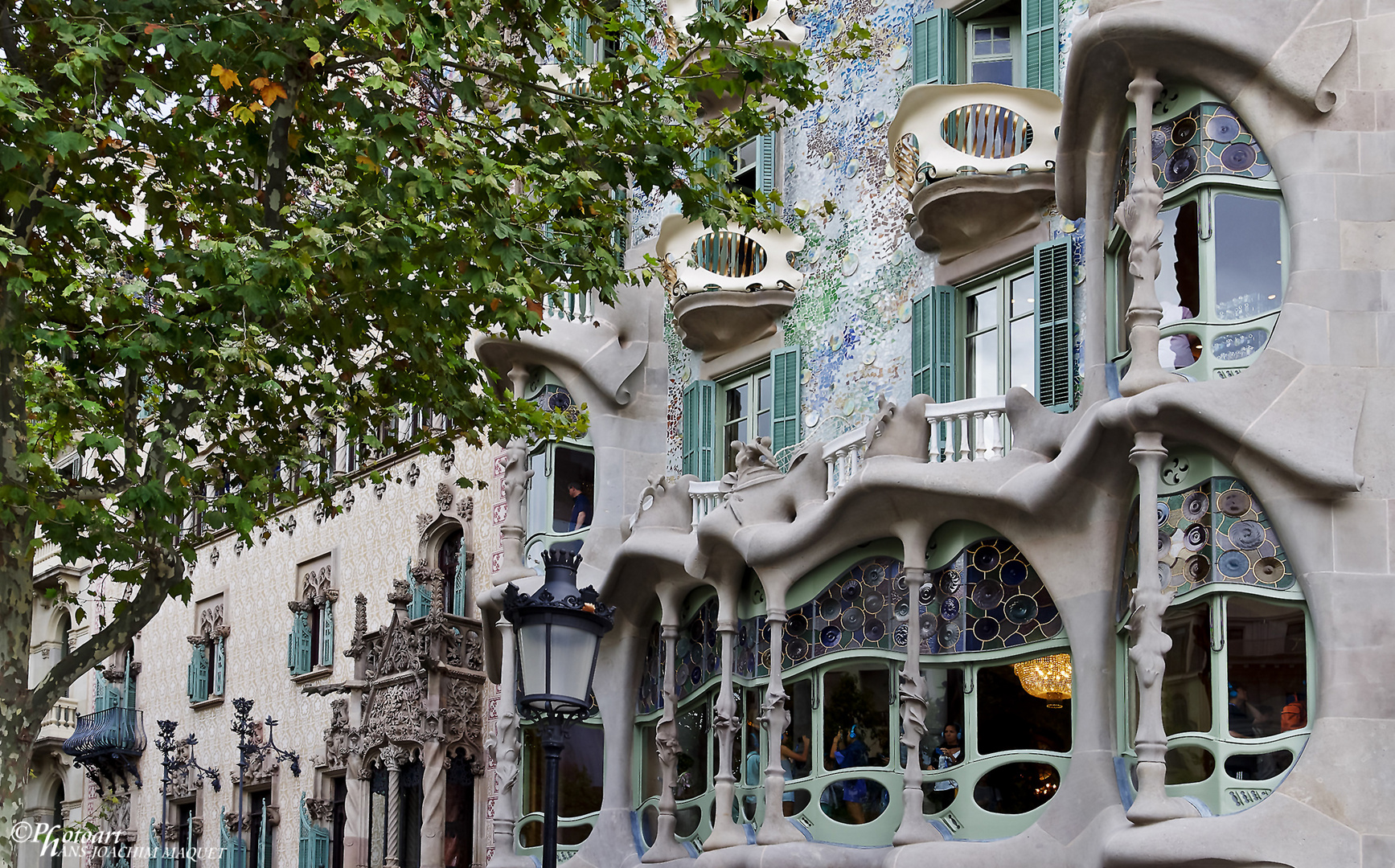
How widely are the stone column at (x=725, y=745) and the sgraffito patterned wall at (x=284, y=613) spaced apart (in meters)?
6.65

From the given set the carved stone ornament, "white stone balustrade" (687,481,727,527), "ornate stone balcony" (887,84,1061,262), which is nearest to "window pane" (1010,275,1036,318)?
"ornate stone balcony" (887,84,1061,262)

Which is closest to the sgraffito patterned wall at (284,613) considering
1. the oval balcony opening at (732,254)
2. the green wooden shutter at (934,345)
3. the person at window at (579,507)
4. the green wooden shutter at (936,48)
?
the person at window at (579,507)

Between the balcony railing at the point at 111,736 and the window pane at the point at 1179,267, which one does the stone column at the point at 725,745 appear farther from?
the balcony railing at the point at 111,736

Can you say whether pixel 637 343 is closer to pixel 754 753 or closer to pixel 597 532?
pixel 597 532

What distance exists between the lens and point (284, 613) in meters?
29.0

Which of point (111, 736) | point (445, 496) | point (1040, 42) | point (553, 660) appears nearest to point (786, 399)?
point (1040, 42)

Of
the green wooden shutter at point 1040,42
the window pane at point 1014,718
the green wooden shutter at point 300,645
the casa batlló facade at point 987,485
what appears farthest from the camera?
the green wooden shutter at point 300,645

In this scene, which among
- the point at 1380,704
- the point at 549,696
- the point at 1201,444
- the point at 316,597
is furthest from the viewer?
→ the point at 316,597

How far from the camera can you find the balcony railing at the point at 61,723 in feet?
118

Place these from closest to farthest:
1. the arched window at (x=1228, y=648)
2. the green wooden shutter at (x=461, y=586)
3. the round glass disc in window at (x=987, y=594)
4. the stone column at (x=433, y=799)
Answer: the arched window at (x=1228, y=648), the round glass disc in window at (x=987, y=594), the stone column at (x=433, y=799), the green wooden shutter at (x=461, y=586)

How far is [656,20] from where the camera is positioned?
14.2m

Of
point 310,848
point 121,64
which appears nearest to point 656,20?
point 121,64

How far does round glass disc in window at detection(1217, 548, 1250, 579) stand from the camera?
13289mm

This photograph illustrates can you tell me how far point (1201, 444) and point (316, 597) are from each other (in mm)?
17402
